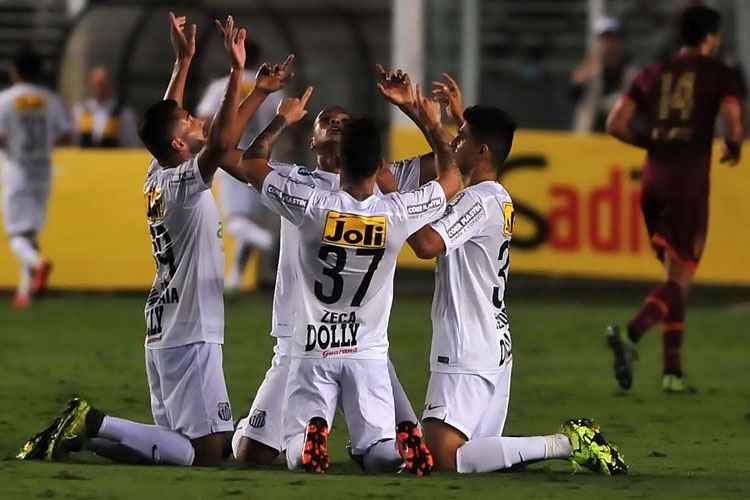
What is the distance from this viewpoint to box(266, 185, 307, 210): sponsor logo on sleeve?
867 cm

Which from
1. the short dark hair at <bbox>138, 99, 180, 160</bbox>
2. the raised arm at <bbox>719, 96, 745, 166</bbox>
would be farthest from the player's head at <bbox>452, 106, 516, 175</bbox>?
the raised arm at <bbox>719, 96, 745, 166</bbox>

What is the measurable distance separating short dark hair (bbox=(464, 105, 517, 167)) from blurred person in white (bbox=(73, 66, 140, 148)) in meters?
12.7

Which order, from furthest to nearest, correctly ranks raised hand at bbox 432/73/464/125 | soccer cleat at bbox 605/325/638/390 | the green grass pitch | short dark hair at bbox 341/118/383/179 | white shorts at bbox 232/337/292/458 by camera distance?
soccer cleat at bbox 605/325/638/390 < white shorts at bbox 232/337/292/458 < raised hand at bbox 432/73/464/125 < short dark hair at bbox 341/118/383/179 < the green grass pitch

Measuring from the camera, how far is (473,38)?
2256 centimetres

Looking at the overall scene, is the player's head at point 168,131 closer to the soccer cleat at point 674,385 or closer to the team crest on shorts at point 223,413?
the team crest on shorts at point 223,413

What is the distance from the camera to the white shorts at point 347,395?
8734mm

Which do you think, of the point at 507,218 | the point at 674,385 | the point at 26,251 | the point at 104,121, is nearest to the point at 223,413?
the point at 507,218

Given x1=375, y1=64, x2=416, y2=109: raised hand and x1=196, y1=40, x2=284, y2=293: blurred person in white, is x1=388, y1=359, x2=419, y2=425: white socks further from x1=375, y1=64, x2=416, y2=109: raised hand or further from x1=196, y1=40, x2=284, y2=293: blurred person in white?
x1=196, y1=40, x2=284, y2=293: blurred person in white

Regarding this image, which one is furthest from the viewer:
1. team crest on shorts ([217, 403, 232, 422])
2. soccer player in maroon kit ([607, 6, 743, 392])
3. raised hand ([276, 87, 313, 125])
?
soccer player in maroon kit ([607, 6, 743, 392])

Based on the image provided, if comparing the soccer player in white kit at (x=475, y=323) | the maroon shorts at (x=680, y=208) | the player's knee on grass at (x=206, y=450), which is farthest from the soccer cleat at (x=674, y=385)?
the player's knee on grass at (x=206, y=450)

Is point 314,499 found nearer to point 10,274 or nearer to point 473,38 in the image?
point 10,274

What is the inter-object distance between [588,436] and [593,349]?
22.3 ft

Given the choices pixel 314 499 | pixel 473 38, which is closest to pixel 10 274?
pixel 473 38

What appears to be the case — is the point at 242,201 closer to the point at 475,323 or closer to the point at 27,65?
the point at 27,65
